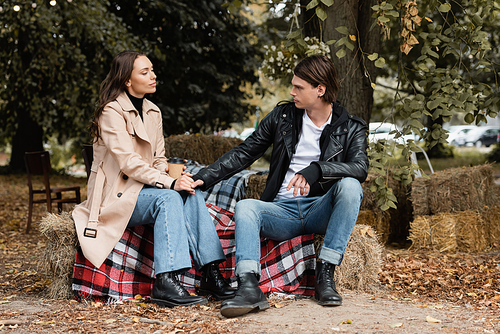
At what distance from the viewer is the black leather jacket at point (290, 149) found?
3645 mm

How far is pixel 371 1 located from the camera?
17.8 feet

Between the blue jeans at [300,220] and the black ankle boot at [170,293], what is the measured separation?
1.18 feet

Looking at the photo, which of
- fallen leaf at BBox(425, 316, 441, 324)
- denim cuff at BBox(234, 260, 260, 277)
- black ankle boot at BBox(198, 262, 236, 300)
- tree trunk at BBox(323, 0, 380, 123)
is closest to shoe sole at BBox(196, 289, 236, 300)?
black ankle boot at BBox(198, 262, 236, 300)

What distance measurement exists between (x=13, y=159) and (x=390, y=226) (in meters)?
12.2

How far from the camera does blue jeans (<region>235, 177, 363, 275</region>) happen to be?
10.8ft

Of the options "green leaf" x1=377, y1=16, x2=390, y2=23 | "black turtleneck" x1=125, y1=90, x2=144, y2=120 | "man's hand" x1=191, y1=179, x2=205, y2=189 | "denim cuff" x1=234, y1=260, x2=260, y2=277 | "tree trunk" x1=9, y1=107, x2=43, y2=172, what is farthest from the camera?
"tree trunk" x1=9, y1=107, x2=43, y2=172

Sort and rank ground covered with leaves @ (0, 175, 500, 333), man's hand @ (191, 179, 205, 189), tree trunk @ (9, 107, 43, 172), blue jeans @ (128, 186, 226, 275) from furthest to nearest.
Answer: tree trunk @ (9, 107, 43, 172) < man's hand @ (191, 179, 205, 189) < blue jeans @ (128, 186, 226, 275) < ground covered with leaves @ (0, 175, 500, 333)

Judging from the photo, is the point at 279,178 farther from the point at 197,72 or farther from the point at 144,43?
the point at 197,72

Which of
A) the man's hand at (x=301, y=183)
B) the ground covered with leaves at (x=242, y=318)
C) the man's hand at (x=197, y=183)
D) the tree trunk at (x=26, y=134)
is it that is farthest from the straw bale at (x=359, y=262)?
the tree trunk at (x=26, y=134)

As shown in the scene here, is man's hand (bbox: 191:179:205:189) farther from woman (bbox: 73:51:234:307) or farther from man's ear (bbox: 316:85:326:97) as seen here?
man's ear (bbox: 316:85:326:97)

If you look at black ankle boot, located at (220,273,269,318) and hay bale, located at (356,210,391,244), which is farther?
hay bale, located at (356,210,391,244)

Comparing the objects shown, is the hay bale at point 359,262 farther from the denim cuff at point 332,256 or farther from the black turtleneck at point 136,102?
the black turtleneck at point 136,102

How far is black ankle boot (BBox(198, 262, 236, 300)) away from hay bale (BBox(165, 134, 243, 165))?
13.3 feet

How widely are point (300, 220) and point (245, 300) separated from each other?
78 cm
